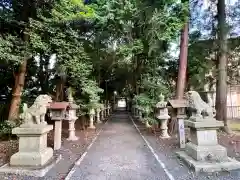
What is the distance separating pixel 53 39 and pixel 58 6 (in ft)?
4.37

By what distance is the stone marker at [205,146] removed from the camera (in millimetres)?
5656

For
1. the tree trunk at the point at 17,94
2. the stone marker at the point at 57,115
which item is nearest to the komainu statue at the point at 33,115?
the stone marker at the point at 57,115

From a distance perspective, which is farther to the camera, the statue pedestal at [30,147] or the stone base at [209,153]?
the stone base at [209,153]

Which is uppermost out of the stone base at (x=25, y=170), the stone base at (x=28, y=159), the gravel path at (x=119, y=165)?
the stone base at (x=28, y=159)

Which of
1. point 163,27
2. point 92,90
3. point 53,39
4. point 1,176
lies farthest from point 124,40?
point 1,176

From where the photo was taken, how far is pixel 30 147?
19.3 ft

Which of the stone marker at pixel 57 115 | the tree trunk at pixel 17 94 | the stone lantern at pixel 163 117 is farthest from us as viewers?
the stone lantern at pixel 163 117

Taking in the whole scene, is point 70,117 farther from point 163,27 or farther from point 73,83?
point 163,27

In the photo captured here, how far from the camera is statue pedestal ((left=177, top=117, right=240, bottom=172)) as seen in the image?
5.80 metres

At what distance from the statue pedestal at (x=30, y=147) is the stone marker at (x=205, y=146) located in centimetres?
361

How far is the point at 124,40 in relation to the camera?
53.1 feet

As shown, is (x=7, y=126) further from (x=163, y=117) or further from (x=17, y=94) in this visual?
(x=163, y=117)

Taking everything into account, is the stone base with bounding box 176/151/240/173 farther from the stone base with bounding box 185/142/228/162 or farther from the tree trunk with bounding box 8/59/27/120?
the tree trunk with bounding box 8/59/27/120

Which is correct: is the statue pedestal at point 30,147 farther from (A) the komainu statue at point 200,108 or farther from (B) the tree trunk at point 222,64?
(B) the tree trunk at point 222,64
